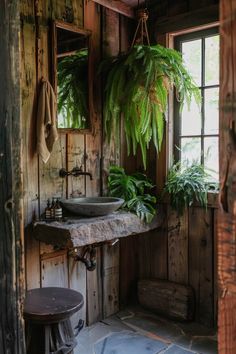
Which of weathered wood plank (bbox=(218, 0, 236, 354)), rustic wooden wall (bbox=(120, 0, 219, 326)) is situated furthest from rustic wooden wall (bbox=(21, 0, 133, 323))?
weathered wood plank (bbox=(218, 0, 236, 354))

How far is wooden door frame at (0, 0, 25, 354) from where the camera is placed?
38.0 inches

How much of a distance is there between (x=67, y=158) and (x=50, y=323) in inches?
44.7

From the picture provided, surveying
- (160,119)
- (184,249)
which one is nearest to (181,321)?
(184,249)

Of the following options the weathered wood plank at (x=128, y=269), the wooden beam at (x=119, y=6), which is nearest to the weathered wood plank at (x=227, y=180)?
the wooden beam at (x=119, y=6)

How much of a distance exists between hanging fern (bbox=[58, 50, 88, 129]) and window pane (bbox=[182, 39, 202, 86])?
2.53ft

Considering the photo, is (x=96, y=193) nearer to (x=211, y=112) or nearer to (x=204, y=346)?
(x=211, y=112)

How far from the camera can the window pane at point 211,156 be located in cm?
290

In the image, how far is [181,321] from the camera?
3.03 m

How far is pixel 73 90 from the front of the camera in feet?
9.28

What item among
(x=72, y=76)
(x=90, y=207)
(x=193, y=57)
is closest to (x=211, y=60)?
(x=193, y=57)

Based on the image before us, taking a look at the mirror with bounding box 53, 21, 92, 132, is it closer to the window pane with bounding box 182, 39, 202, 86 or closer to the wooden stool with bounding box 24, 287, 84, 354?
the window pane with bounding box 182, 39, 202, 86

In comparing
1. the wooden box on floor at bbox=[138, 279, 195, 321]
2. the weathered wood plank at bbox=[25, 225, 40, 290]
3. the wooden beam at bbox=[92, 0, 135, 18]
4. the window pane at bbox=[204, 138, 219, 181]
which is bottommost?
the wooden box on floor at bbox=[138, 279, 195, 321]

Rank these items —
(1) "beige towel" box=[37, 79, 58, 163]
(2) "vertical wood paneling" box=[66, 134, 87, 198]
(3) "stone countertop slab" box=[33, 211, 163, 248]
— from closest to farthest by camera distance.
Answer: (3) "stone countertop slab" box=[33, 211, 163, 248], (1) "beige towel" box=[37, 79, 58, 163], (2) "vertical wood paneling" box=[66, 134, 87, 198]

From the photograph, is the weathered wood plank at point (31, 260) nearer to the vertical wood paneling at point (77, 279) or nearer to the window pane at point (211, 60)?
the vertical wood paneling at point (77, 279)
